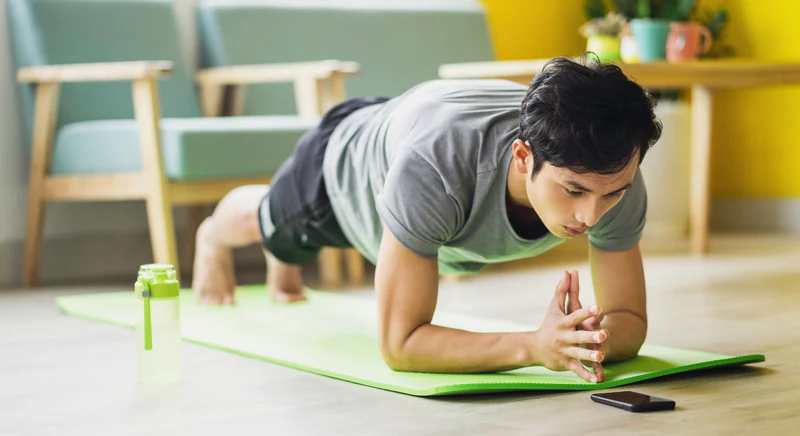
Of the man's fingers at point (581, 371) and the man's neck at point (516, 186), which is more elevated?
the man's neck at point (516, 186)

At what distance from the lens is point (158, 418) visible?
1.57 meters

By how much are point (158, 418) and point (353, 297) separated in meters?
1.33

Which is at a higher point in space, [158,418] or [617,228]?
[617,228]

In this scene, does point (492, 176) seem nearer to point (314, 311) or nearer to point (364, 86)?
point (314, 311)

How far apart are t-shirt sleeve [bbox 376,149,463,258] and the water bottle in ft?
1.25

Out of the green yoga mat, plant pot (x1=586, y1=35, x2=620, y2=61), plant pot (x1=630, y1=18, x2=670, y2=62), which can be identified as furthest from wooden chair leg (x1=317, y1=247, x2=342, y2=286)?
plant pot (x1=630, y1=18, x2=670, y2=62)

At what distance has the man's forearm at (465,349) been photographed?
166 cm

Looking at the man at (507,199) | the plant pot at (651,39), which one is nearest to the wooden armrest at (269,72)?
the plant pot at (651,39)

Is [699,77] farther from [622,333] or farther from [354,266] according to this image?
[622,333]

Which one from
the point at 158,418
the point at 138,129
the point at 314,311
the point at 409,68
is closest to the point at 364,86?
the point at 409,68

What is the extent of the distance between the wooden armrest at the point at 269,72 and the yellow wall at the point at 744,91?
1.40 meters

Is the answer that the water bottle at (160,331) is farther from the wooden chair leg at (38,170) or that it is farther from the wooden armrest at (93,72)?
the wooden chair leg at (38,170)

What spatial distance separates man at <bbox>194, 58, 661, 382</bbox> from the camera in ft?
4.97

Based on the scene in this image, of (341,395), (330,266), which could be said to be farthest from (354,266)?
(341,395)
